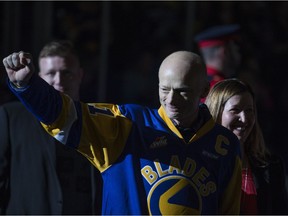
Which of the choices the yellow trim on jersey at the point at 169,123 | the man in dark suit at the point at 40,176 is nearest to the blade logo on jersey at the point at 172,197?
the yellow trim on jersey at the point at 169,123

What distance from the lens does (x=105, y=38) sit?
7.45 metres

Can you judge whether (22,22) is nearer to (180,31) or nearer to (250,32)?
(180,31)

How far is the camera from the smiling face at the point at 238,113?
3799 millimetres

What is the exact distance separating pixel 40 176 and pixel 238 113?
1.21 m

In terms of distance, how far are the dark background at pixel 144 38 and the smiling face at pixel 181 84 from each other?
3.90 m

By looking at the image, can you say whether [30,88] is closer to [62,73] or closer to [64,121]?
[64,121]

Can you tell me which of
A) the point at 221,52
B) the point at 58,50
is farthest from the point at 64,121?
the point at 221,52

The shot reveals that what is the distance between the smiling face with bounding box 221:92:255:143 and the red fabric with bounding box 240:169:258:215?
0.25 meters

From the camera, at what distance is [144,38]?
7.54 m

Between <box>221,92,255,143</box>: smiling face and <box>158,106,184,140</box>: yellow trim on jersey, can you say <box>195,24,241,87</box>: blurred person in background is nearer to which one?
<box>221,92,255,143</box>: smiling face

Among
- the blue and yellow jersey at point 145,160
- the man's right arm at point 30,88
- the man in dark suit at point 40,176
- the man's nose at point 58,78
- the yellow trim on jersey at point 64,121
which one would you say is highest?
the man's right arm at point 30,88

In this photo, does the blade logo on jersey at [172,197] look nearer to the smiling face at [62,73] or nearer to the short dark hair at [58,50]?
the smiling face at [62,73]

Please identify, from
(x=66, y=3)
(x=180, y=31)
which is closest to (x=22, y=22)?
(x=66, y=3)

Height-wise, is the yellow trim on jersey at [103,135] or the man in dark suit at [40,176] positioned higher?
the yellow trim on jersey at [103,135]
